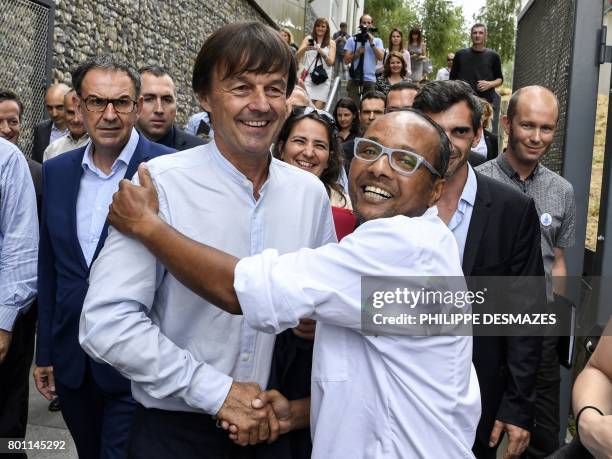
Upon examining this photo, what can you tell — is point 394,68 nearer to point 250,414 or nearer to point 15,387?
point 15,387

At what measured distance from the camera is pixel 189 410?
2.14 m

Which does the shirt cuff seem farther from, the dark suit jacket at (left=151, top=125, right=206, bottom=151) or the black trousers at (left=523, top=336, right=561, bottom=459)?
the black trousers at (left=523, top=336, right=561, bottom=459)

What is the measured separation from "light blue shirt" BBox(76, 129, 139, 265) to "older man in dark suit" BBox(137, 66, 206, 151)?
1.40 metres

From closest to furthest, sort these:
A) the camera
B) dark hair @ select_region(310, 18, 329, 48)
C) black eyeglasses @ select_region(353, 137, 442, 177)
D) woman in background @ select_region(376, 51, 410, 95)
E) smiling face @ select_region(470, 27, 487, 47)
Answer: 1. black eyeglasses @ select_region(353, 137, 442, 177)
2. smiling face @ select_region(470, 27, 487, 47)
3. woman in background @ select_region(376, 51, 410, 95)
4. dark hair @ select_region(310, 18, 329, 48)
5. the camera

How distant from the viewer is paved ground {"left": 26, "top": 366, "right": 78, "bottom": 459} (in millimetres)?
4684

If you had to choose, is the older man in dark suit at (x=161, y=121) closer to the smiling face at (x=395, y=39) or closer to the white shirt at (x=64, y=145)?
the white shirt at (x=64, y=145)

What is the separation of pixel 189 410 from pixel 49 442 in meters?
3.17

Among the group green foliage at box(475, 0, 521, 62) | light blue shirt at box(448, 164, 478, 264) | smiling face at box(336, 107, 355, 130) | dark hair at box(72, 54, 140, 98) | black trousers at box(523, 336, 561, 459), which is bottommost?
black trousers at box(523, 336, 561, 459)

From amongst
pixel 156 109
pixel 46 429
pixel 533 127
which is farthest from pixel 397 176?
pixel 46 429

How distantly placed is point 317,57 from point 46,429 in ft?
27.5

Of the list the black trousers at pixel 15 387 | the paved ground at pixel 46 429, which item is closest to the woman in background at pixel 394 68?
the paved ground at pixel 46 429

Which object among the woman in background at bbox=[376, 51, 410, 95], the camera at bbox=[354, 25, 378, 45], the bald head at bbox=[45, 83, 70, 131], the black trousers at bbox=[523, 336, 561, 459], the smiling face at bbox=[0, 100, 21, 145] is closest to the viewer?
the black trousers at bbox=[523, 336, 561, 459]

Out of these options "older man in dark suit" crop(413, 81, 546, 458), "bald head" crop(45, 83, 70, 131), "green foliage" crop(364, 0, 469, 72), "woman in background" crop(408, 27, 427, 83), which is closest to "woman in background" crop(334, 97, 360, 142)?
"bald head" crop(45, 83, 70, 131)

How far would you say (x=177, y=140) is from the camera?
4945 mm
